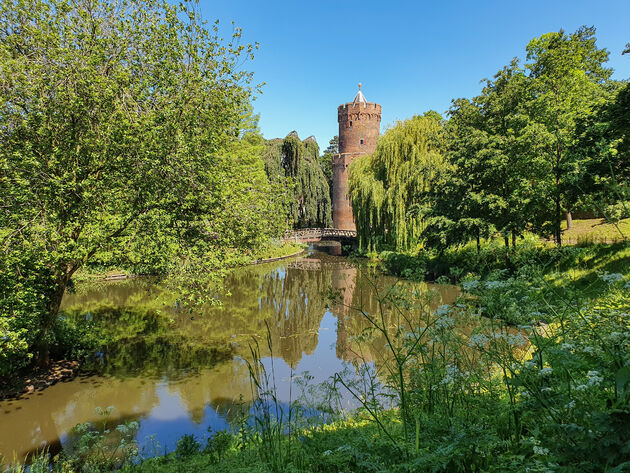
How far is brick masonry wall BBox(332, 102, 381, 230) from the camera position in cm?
3794

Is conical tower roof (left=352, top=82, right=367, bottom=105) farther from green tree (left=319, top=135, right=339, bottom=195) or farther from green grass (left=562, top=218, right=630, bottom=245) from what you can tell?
green grass (left=562, top=218, right=630, bottom=245)

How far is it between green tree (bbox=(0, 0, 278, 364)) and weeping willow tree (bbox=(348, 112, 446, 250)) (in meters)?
11.3

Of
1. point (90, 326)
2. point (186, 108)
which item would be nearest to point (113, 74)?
point (186, 108)

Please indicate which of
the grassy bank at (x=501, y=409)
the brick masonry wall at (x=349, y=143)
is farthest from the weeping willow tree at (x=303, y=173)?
the grassy bank at (x=501, y=409)

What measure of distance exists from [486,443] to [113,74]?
25.7 ft

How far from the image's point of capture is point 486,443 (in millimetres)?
1784

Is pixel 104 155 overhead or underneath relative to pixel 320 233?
overhead

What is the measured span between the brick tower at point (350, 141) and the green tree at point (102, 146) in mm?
30551

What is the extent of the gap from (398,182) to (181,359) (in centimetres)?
1389

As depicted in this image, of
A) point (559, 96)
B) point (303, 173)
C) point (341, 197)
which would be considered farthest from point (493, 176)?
point (341, 197)

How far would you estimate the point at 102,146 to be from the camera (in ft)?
20.7

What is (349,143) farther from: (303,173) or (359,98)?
(303,173)

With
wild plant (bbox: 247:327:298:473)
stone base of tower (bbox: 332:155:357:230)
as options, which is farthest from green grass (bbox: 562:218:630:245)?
stone base of tower (bbox: 332:155:357:230)

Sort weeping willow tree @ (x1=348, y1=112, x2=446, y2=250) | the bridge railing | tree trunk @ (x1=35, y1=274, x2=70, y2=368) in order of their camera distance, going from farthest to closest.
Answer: the bridge railing → weeping willow tree @ (x1=348, y1=112, x2=446, y2=250) → tree trunk @ (x1=35, y1=274, x2=70, y2=368)
